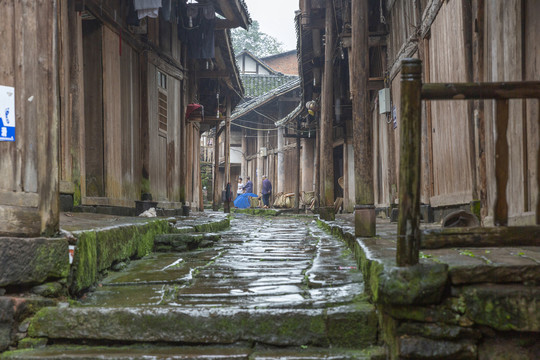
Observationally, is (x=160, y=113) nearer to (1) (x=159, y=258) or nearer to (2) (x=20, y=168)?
(1) (x=159, y=258)

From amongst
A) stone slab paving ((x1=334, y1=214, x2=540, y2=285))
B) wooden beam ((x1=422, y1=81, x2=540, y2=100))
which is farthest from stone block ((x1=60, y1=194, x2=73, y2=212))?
wooden beam ((x1=422, y1=81, x2=540, y2=100))

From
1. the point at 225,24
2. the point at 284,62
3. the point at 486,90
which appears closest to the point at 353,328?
the point at 486,90

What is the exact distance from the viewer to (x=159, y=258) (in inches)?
196

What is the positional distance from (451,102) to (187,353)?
14.6 feet

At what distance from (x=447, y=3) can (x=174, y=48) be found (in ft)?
21.2

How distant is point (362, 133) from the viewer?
15.4 ft

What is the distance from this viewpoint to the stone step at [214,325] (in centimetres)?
268

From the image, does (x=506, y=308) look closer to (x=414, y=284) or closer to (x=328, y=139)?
(x=414, y=284)

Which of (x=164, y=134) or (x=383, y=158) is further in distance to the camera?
(x=383, y=158)

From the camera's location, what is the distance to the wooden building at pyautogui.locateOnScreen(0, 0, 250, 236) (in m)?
3.04

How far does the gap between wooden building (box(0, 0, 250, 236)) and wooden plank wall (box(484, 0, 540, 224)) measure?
3.09 metres

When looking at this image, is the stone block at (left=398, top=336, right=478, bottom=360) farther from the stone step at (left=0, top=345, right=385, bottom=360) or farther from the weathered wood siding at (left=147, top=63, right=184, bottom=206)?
the weathered wood siding at (left=147, top=63, right=184, bottom=206)

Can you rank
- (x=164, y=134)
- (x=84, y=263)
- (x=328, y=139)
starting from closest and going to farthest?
(x=84, y=263) < (x=328, y=139) < (x=164, y=134)

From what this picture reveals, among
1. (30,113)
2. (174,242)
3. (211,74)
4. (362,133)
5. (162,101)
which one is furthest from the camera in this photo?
(211,74)
